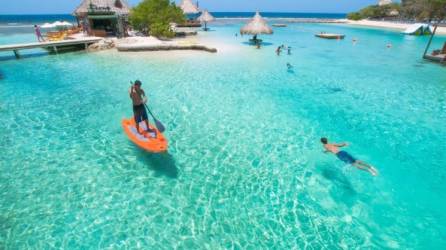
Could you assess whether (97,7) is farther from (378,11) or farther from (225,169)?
(378,11)

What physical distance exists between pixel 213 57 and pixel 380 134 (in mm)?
17953

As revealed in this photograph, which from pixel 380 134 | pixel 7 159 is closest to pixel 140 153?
pixel 7 159

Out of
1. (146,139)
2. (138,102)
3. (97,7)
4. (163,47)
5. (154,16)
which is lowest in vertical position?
(146,139)

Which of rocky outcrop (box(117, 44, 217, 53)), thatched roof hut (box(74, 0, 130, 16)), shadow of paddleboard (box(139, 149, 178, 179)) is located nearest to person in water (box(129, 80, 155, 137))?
shadow of paddleboard (box(139, 149, 178, 179))

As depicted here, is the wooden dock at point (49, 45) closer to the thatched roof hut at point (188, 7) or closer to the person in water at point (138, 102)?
the person in water at point (138, 102)

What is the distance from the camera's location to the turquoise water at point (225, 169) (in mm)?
5934

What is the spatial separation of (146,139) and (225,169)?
2890 mm

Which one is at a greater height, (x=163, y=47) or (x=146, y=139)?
(x=163, y=47)

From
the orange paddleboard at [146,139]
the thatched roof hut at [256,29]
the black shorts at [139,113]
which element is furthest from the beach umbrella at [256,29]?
the black shorts at [139,113]

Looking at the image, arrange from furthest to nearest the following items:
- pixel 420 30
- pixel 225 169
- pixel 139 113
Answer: pixel 420 30
pixel 139 113
pixel 225 169

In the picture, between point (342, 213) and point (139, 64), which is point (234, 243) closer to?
point (342, 213)

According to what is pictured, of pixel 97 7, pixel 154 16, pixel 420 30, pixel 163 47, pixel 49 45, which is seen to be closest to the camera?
pixel 49 45

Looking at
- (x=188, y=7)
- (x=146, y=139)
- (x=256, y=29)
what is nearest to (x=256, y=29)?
(x=256, y=29)

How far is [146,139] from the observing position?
8391 mm
